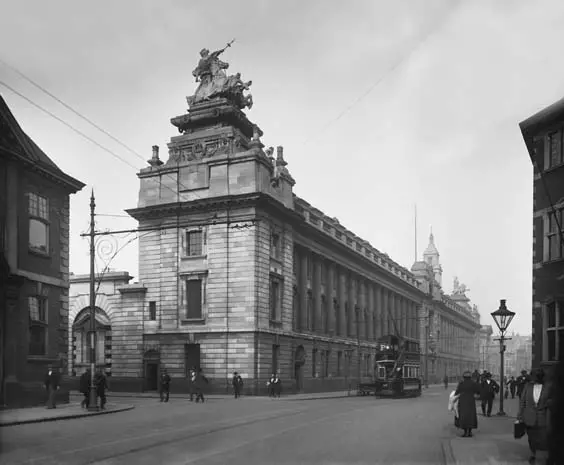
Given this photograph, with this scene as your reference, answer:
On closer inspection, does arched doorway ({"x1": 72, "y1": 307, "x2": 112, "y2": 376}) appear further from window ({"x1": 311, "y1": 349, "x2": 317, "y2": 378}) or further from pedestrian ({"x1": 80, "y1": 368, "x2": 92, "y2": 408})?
pedestrian ({"x1": 80, "y1": 368, "x2": 92, "y2": 408})

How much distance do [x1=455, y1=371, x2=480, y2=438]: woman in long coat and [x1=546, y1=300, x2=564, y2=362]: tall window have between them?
14.2ft

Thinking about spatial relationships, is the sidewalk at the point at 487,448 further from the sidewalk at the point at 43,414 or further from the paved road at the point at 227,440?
the sidewalk at the point at 43,414

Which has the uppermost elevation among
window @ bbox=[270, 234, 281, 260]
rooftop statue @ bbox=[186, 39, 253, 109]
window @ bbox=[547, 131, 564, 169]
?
rooftop statue @ bbox=[186, 39, 253, 109]

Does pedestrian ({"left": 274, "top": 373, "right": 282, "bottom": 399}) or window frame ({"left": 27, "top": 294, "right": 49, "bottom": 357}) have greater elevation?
window frame ({"left": 27, "top": 294, "right": 49, "bottom": 357})

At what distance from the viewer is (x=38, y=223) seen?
3170 centimetres

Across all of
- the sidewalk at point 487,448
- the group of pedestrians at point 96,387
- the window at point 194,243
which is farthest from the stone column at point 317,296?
the sidewalk at point 487,448

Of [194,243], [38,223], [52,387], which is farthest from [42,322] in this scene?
[194,243]

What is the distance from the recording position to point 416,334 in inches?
4092

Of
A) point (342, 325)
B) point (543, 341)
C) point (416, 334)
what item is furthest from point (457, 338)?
point (543, 341)

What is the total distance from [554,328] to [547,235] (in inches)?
122

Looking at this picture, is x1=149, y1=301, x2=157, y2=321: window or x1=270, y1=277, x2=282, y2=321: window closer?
x1=270, y1=277, x2=282, y2=321: window

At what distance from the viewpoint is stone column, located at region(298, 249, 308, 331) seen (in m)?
57.5

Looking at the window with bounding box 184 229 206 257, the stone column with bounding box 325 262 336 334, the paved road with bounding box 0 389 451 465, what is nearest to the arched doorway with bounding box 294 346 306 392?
the stone column with bounding box 325 262 336 334

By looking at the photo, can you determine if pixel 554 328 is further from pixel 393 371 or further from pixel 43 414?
pixel 393 371
